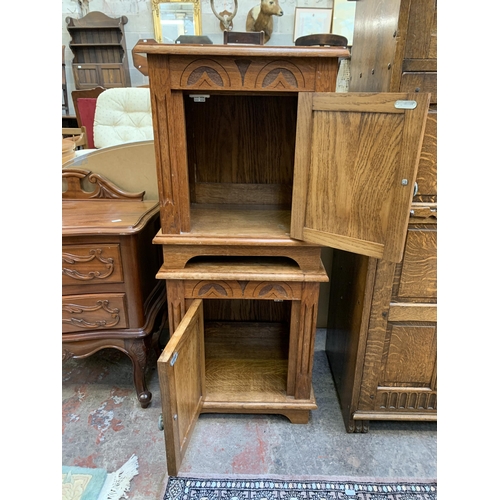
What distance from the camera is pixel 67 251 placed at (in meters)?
1.14

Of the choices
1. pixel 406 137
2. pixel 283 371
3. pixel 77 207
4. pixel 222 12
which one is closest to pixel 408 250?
pixel 406 137

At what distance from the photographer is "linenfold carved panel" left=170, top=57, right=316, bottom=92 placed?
895 millimetres

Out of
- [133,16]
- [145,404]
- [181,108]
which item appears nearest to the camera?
[181,108]

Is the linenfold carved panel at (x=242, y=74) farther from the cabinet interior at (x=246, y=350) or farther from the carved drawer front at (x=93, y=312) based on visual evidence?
the cabinet interior at (x=246, y=350)

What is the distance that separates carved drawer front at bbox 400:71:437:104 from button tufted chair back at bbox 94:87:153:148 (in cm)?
157

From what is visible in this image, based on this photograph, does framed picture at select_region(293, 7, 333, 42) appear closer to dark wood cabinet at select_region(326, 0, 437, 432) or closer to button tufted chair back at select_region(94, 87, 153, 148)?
button tufted chair back at select_region(94, 87, 153, 148)

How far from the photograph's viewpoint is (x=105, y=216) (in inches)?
49.6

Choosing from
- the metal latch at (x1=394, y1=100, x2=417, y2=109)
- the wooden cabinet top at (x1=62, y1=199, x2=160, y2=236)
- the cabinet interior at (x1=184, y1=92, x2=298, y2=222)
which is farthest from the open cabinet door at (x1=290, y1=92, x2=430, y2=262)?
the wooden cabinet top at (x1=62, y1=199, x2=160, y2=236)

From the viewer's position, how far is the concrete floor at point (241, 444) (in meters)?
1.13

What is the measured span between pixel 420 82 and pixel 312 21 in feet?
9.77

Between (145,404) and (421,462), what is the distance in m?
1.02

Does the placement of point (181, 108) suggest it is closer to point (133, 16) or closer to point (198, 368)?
point (198, 368)

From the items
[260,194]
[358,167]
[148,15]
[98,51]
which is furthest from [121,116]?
[98,51]

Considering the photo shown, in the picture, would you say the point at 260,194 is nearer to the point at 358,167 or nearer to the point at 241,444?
the point at 358,167
